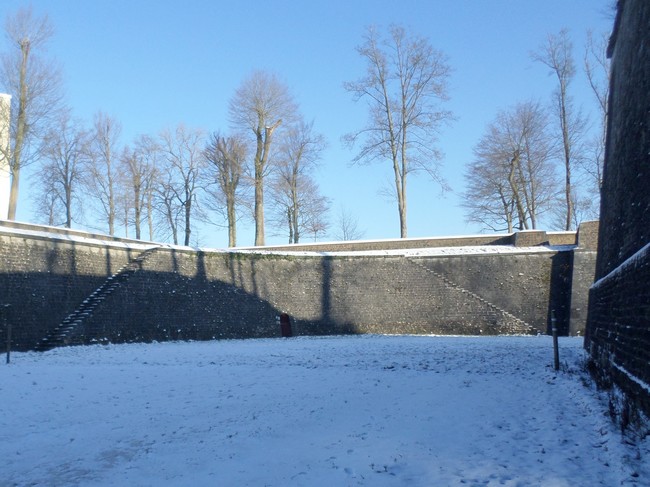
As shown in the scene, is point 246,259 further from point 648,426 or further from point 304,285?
point 648,426

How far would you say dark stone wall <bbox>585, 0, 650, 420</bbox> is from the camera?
6.19 m

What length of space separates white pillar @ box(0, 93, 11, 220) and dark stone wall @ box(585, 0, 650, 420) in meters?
24.7

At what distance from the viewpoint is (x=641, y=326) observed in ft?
19.8

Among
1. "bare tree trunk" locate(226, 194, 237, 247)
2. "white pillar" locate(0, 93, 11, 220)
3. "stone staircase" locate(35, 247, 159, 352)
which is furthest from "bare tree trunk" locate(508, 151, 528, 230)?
"white pillar" locate(0, 93, 11, 220)

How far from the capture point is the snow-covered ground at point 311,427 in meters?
4.93

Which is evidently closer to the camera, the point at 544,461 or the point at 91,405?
the point at 544,461

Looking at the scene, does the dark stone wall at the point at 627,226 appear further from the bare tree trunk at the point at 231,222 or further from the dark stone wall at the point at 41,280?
the bare tree trunk at the point at 231,222

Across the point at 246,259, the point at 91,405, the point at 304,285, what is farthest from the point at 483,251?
the point at 91,405

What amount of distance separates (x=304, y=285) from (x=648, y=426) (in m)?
19.7

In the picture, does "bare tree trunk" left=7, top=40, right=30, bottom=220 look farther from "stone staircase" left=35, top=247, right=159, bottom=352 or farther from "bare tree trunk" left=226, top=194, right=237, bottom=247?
"bare tree trunk" left=226, top=194, right=237, bottom=247

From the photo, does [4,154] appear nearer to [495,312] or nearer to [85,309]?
[85,309]

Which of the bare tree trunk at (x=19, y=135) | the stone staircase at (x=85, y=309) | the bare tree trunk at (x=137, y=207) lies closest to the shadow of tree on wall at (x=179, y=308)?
the stone staircase at (x=85, y=309)

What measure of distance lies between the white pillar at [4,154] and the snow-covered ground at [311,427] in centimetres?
1864

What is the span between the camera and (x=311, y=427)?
6.59 m
